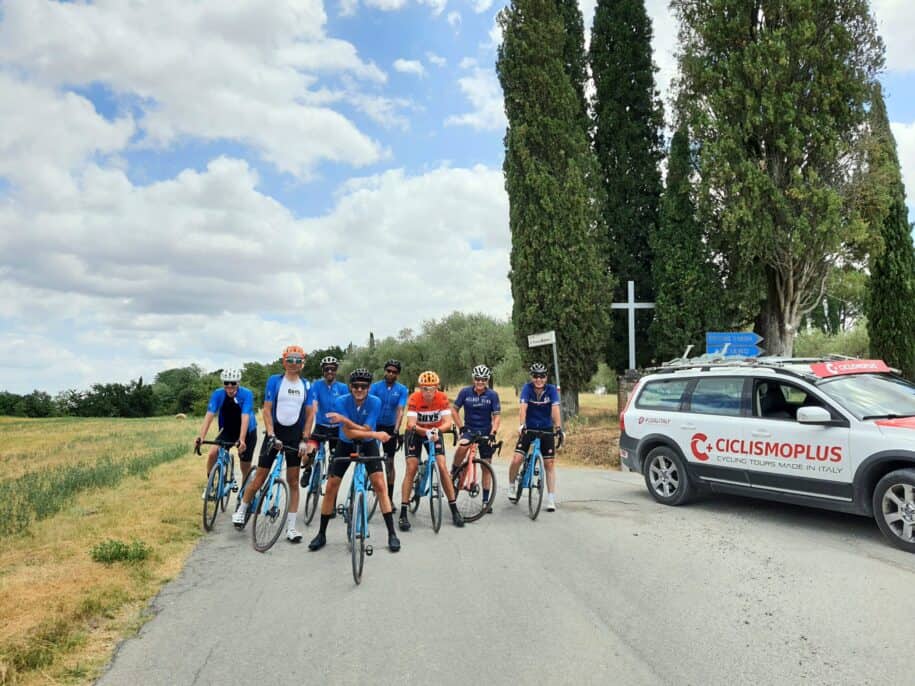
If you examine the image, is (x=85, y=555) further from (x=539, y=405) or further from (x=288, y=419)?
(x=539, y=405)

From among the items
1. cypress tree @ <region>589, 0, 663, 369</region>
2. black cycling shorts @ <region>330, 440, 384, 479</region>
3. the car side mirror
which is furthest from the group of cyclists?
cypress tree @ <region>589, 0, 663, 369</region>

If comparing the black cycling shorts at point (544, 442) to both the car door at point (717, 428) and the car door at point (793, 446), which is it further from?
the car door at point (793, 446)

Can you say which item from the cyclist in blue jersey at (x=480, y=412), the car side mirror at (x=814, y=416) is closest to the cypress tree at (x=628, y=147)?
the cyclist in blue jersey at (x=480, y=412)

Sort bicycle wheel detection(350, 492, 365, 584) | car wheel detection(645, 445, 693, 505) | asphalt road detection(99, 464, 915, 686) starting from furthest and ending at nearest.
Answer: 1. car wheel detection(645, 445, 693, 505)
2. bicycle wheel detection(350, 492, 365, 584)
3. asphalt road detection(99, 464, 915, 686)

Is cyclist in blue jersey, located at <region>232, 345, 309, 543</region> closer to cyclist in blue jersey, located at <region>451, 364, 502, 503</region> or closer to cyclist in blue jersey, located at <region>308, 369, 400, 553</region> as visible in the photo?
cyclist in blue jersey, located at <region>308, 369, 400, 553</region>

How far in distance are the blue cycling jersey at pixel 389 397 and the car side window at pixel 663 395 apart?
12.1 ft

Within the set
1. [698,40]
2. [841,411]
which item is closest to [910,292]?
[698,40]

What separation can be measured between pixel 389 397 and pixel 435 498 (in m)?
1.40

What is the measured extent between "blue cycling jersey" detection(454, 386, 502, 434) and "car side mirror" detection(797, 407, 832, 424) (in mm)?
3515

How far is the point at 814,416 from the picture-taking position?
276 inches

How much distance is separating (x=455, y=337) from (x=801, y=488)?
47771mm

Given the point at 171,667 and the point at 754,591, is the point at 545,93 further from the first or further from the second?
the point at 171,667

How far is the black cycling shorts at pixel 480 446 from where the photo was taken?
8.38 meters

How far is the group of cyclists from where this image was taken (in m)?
6.77
